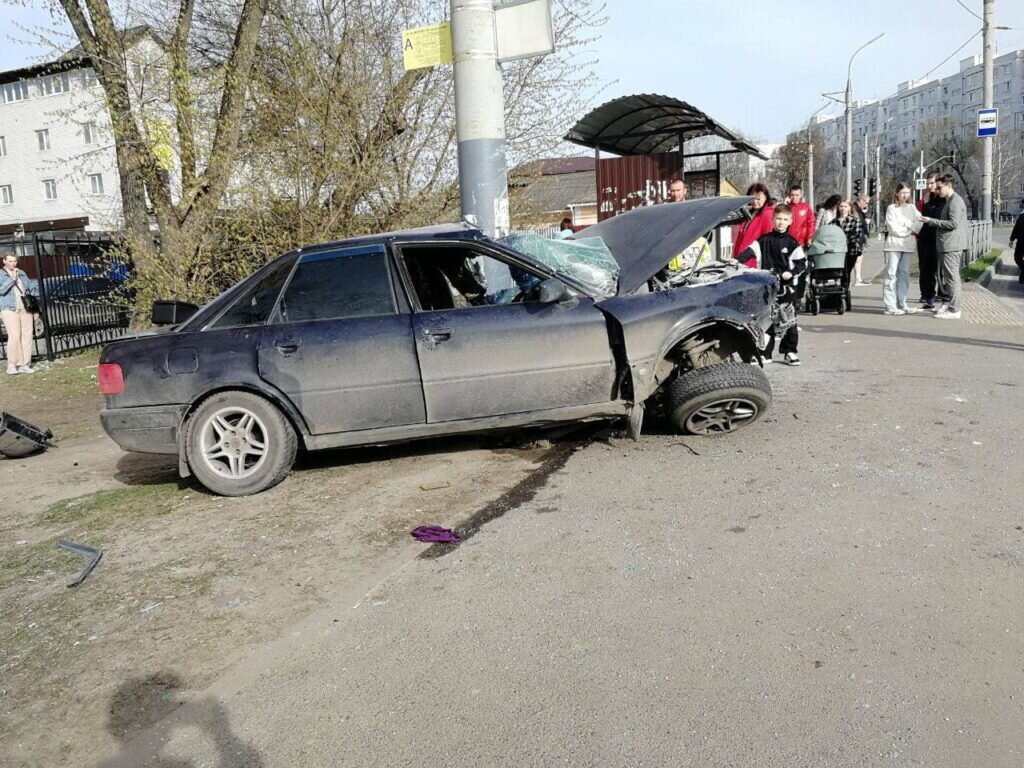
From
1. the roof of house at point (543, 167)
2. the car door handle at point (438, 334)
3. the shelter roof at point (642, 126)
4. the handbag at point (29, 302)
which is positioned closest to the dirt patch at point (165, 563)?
the car door handle at point (438, 334)

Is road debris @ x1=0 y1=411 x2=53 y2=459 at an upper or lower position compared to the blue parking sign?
lower

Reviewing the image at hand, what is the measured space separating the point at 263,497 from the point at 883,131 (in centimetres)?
14719

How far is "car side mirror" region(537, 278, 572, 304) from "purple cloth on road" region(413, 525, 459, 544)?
1647 millimetres

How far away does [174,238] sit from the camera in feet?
36.8

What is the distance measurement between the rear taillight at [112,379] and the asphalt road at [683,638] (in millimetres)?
2529

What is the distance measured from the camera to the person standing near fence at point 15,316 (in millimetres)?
12039

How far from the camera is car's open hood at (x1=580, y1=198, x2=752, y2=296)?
5.82m

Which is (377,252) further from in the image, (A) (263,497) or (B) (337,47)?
(B) (337,47)

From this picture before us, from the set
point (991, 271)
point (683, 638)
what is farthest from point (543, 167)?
point (683, 638)

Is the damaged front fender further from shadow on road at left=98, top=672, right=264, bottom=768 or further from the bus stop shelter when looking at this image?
the bus stop shelter

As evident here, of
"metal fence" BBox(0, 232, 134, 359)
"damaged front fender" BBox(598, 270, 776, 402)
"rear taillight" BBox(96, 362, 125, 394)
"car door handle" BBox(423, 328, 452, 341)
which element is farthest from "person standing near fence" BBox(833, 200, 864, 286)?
"metal fence" BBox(0, 232, 134, 359)

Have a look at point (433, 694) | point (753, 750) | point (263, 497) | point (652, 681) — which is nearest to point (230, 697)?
point (433, 694)

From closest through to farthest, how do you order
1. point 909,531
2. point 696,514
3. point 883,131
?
point 909,531
point 696,514
point 883,131

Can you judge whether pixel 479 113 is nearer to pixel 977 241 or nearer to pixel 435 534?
pixel 435 534
